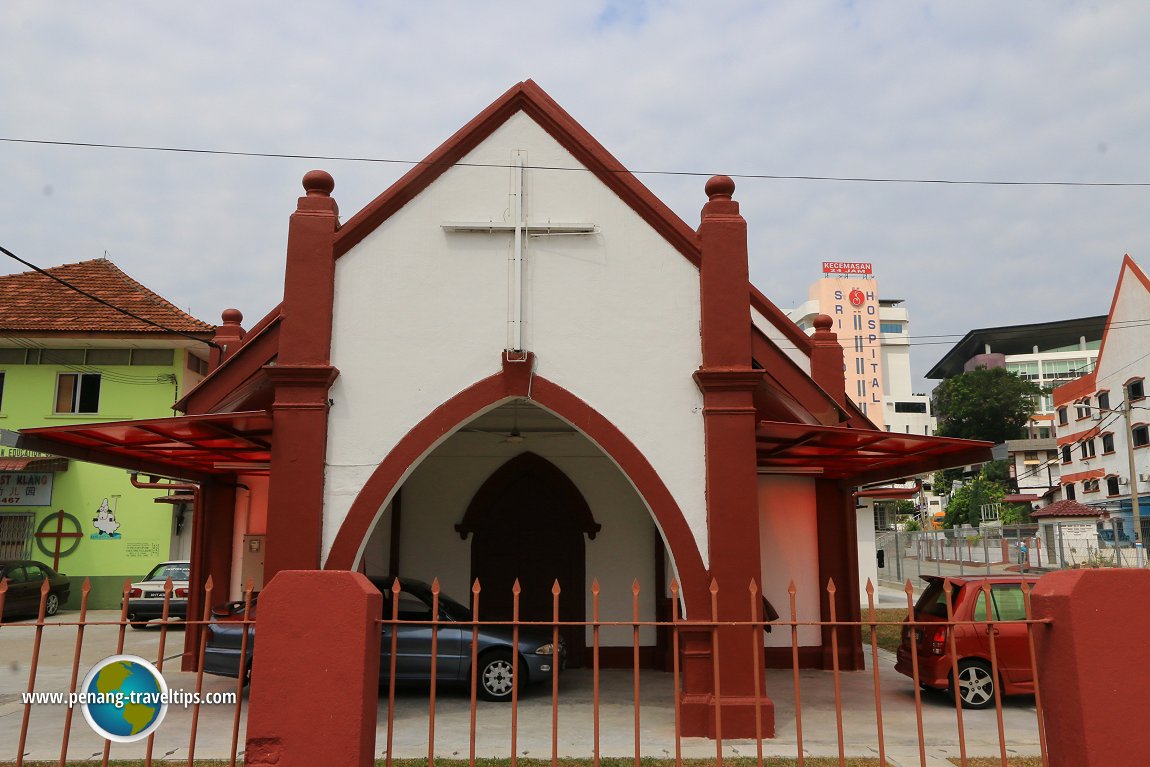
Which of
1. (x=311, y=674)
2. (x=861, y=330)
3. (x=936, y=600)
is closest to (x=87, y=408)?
(x=936, y=600)

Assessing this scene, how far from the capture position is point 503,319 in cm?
881

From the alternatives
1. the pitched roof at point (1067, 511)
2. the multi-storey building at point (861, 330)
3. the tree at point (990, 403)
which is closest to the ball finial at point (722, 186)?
the pitched roof at point (1067, 511)

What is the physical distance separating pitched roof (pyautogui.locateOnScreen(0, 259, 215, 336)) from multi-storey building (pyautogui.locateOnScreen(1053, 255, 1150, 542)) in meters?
33.6

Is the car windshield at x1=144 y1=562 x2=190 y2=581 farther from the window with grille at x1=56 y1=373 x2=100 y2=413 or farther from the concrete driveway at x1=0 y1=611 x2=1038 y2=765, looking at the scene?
the concrete driveway at x1=0 y1=611 x2=1038 y2=765

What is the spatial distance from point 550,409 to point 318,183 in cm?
342

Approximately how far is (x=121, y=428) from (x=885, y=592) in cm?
2628

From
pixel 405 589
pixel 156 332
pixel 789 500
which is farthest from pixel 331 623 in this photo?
pixel 156 332

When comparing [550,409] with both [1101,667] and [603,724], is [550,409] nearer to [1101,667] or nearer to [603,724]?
[603,724]

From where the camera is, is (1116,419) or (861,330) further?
(861,330)

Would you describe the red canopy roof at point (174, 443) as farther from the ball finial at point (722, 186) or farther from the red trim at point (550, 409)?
the ball finial at point (722, 186)

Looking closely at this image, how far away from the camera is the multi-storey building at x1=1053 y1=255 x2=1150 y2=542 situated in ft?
119

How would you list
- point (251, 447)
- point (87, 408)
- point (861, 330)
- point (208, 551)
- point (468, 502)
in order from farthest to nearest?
1. point (861, 330)
2. point (87, 408)
3. point (468, 502)
4. point (208, 551)
5. point (251, 447)

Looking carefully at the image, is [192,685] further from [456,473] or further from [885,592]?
[885,592]

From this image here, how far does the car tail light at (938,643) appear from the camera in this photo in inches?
376
